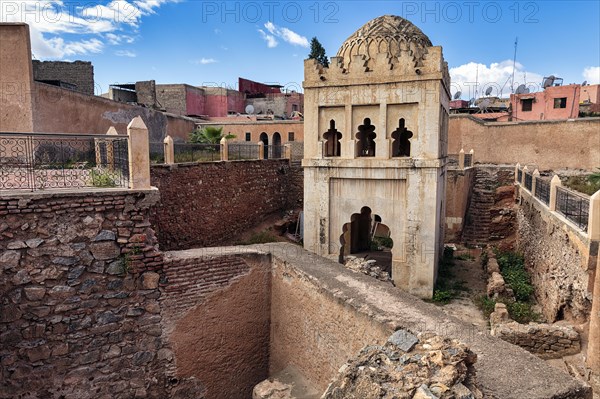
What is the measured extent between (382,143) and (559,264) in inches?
206

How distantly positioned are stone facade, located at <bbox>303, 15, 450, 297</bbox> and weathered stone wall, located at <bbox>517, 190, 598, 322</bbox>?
9.26ft

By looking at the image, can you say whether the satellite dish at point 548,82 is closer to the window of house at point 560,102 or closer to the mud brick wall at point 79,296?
the window of house at point 560,102

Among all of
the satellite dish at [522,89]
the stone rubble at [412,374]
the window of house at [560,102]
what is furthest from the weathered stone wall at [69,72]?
the window of house at [560,102]

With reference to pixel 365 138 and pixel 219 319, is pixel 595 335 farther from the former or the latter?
pixel 365 138

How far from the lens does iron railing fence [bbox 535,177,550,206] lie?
12550 millimetres

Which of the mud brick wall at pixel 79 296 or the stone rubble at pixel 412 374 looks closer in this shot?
the stone rubble at pixel 412 374

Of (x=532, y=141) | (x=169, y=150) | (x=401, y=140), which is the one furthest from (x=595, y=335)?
(x=532, y=141)

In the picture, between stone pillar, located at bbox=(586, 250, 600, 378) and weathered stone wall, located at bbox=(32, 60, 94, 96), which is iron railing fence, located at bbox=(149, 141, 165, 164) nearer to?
weathered stone wall, located at bbox=(32, 60, 94, 96)

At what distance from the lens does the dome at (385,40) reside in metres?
12.0

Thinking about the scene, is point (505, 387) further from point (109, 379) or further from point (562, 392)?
point (109, 379)

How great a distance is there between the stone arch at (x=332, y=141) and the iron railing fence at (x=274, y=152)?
7.56 metres

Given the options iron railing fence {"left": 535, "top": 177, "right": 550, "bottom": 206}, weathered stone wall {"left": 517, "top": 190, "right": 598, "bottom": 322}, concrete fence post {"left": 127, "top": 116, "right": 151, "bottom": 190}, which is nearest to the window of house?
iron railing fence {"left": 535, "top": 177, "right": 550, "bottom": 206}

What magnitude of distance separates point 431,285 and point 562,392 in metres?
7.81

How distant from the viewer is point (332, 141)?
13203 mm
